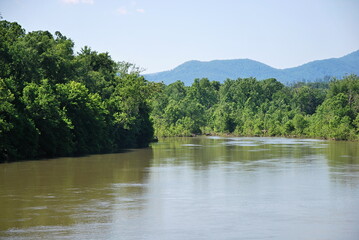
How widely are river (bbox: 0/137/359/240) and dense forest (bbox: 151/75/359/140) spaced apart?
6609 centimetres

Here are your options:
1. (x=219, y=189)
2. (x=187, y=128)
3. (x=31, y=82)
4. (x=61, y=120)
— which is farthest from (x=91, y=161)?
(x=187, y=128)

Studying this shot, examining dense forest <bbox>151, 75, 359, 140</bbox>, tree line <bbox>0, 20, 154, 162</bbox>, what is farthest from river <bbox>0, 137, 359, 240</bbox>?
dense forest <bbox>151, 75, 359, 140</bbox>

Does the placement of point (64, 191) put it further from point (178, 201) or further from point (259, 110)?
point (259, 110)

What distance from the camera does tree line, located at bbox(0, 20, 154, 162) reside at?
153ft

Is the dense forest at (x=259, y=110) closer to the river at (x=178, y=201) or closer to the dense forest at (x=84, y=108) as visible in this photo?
the dense forest at (x=84, y=108)

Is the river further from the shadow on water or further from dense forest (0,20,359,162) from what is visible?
dense forest (0,20,359,162)

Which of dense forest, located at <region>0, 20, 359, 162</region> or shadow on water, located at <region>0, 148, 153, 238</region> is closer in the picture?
shadow on water, located at <region>0, 148, 153, 238</region>

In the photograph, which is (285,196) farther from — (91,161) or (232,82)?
(232,82)

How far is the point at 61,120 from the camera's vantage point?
2020 inches

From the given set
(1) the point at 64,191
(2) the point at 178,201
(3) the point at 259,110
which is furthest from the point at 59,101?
(3) the point at 259,110

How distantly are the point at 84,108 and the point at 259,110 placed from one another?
100663 millimetres

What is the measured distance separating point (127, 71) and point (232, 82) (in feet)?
322

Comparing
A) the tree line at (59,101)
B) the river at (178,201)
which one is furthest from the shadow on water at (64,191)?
the tree line at (59,101)

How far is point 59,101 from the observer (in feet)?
173
